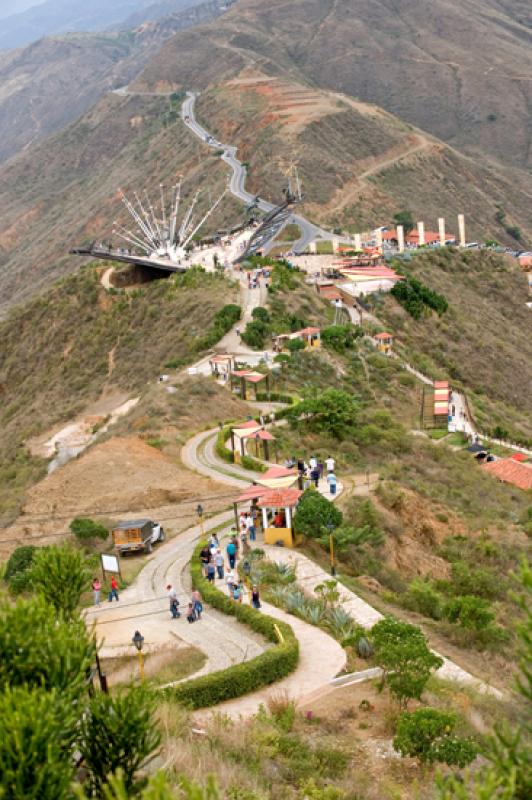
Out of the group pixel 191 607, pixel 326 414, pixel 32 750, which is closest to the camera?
pixel 32 750

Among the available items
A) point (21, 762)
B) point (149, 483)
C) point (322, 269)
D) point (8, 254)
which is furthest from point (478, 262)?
point (8, 254)

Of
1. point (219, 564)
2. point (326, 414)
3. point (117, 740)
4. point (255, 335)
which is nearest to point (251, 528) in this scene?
point (219, 564)

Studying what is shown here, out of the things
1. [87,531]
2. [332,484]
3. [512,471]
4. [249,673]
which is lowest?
[512,471]

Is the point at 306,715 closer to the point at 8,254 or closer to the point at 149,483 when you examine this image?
the point at 149,483

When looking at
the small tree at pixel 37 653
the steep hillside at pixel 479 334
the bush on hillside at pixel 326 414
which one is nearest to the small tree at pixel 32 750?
the small tree at pixel 37 653

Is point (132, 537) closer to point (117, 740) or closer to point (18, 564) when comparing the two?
point (18, 564)

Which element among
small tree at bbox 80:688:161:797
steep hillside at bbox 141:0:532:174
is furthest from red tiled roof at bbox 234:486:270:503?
steep hillside at bbox 141:0:532:174

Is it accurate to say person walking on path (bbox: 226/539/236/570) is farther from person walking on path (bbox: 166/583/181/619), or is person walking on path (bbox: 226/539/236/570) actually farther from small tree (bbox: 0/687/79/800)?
small tree (bbox: 0/687/79/800)

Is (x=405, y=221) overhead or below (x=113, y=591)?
Result: below
